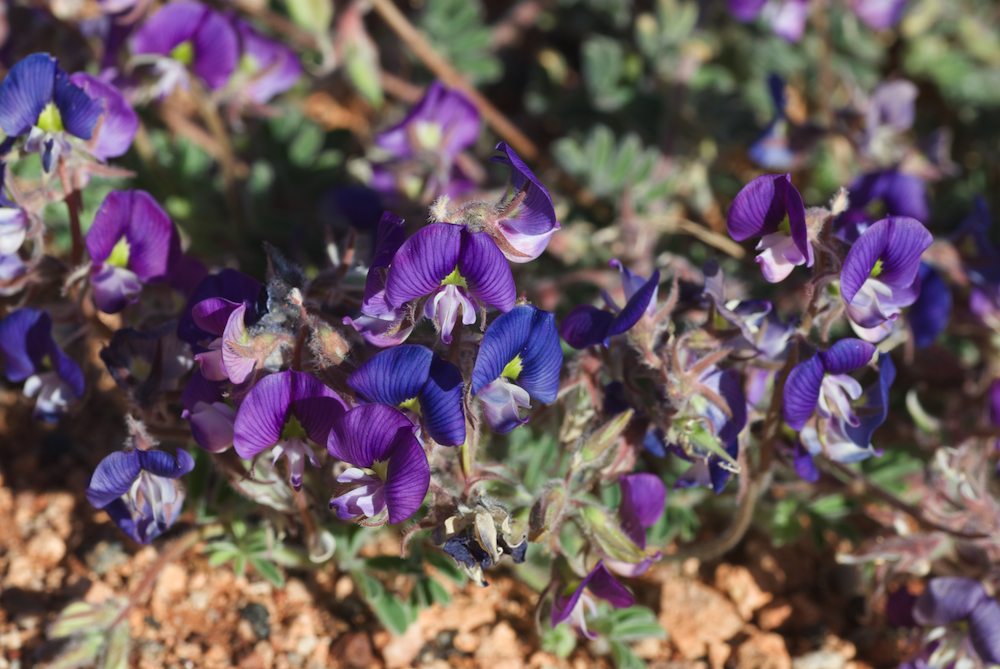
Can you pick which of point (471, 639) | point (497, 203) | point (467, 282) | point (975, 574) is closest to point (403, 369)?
point (467, 282)

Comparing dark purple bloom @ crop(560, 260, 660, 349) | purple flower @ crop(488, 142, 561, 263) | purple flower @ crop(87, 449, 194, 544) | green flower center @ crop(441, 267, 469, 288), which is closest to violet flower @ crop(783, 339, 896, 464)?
dark purple bloom @ crop(560, 260, 660, 349)

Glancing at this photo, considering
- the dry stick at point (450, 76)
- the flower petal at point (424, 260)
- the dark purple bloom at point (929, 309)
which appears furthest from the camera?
the dry stick at point (450, 76)

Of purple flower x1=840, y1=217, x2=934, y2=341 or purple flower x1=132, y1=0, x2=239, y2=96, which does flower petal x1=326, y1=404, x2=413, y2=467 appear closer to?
purple flower x1=840, y1=217, x2=934, y2=341

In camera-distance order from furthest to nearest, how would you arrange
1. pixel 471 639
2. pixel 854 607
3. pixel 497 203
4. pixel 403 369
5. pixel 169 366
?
pixel 854 607 → pixel 471 639 → pixel 169 366 → pixel 497 203 → pixel 403 369

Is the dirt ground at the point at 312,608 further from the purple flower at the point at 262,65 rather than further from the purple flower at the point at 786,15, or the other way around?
the purple flower at the point at 786,15

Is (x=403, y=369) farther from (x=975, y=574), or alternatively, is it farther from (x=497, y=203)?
Result: (x=975, y=574)

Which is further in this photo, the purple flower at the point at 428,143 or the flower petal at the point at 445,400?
the purple flower at the point at 428,143

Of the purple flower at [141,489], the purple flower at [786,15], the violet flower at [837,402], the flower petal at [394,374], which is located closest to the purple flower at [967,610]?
the violet flower at [837,402]

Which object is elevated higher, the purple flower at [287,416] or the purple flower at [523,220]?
the purple flower at [523,220]
